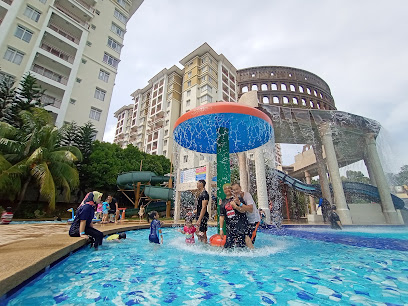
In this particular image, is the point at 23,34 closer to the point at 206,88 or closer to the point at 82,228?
the point at 82,228

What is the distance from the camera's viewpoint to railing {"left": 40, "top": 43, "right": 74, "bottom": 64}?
82.0 ft

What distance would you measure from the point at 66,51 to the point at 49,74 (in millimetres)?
4502

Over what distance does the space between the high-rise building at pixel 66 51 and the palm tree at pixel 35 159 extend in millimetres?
7804

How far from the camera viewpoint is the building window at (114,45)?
31395 mm

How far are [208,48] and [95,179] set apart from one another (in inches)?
1538

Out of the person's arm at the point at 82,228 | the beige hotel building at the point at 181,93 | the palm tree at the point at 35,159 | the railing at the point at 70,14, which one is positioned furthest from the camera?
the beige hotel building at the point at 181,93

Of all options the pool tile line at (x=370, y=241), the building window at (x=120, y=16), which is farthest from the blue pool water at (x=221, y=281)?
the building window at (x=120, y=16)

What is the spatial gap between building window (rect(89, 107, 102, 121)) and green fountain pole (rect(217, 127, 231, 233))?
25845 mm

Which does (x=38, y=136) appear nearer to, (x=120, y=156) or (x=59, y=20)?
(x=120, y=156)

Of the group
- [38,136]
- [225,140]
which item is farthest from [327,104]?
[38,136]

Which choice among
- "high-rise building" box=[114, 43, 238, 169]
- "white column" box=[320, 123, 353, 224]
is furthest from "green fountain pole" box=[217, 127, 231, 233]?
"high-rise building" box=[114, 43, 238, 169]

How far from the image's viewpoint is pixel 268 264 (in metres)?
3.64

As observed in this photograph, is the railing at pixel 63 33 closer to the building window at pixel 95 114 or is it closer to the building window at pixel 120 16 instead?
the building window at pixel 120 16

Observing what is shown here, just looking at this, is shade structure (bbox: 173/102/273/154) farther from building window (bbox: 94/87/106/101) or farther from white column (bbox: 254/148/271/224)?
building window (bbox: 94/87/106/101)
